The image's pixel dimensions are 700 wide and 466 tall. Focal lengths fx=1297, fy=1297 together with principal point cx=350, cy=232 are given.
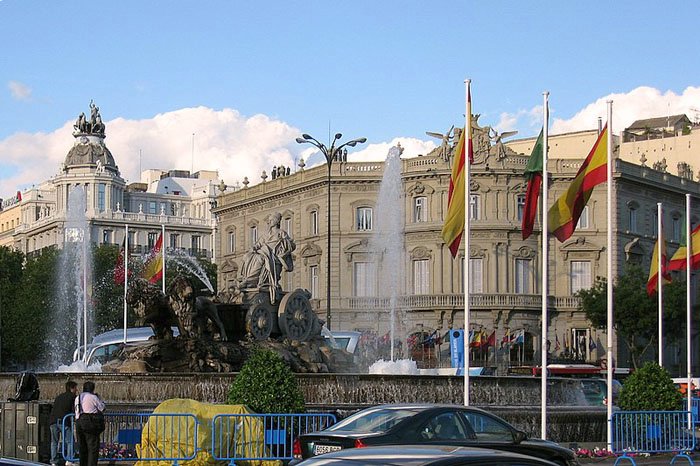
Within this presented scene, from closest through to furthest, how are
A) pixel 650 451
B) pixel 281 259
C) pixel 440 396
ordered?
pixel 650 451, pixel 440 396, pixel 281 259

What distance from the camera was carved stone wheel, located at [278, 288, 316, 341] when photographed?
30641 mm

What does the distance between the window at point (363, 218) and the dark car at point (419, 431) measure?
187 ft

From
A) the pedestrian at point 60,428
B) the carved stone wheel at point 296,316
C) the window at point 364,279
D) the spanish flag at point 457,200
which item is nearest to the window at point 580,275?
the window at point 364,279

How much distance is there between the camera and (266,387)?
1836 centimetres

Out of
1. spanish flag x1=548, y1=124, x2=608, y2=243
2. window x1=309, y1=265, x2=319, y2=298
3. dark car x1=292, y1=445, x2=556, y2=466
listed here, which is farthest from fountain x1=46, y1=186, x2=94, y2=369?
dark car x1=292, y1=445, x2=556, y2=466

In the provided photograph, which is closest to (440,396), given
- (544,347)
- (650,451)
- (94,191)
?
(544,347)

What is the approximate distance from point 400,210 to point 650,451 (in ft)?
166

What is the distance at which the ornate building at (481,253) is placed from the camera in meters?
70.1

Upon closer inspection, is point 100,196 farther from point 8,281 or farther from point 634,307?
point 634,307

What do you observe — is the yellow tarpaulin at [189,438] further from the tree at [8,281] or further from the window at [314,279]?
the tree at [8,281]

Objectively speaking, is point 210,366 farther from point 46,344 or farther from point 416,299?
point 46,344

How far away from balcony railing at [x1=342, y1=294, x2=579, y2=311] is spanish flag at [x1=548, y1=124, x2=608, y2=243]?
1747 inches

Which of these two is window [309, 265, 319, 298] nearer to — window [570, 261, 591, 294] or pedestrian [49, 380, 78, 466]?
window [570, 261, 591, 294]

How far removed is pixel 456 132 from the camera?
71438mm
